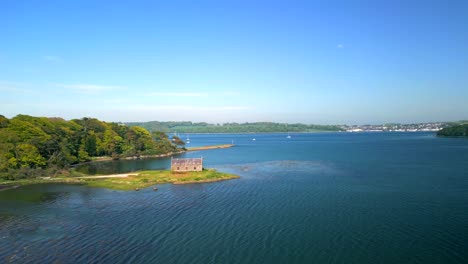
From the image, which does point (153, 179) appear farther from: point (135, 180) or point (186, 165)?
point (186, 165)

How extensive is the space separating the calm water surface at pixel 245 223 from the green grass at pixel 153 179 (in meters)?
3.06

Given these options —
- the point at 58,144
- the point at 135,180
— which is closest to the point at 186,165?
the point at 135,180

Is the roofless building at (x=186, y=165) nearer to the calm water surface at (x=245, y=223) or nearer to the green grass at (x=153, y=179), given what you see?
the green grass at (x=153, y=179)

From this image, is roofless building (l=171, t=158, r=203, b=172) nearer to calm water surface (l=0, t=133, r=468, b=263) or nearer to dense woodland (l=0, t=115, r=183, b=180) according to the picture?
calm water surface (l=0, t=133, r=468, b=263)

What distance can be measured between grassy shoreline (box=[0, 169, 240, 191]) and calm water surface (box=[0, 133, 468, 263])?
3.06 m

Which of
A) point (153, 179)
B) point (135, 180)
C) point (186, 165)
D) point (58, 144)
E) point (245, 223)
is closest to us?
point (245, 223)

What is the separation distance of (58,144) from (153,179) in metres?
33.3

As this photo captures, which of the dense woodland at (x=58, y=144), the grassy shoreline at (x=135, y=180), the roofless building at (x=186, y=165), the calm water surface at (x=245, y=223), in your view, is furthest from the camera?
the roofless building at (x=186, y=165)

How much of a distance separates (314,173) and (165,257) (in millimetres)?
48727

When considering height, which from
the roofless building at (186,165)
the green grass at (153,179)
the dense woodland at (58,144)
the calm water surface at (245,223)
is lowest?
the calm water surface at (245,223)

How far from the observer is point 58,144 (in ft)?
263

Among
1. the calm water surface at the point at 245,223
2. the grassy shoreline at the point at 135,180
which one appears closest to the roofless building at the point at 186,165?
the grassy shoreline at the point at 135,180

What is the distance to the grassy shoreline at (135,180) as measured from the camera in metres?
57.0

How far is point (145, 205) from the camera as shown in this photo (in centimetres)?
4409
